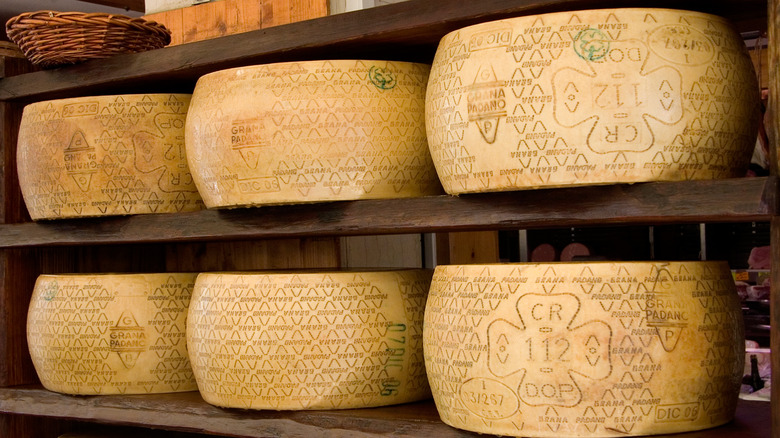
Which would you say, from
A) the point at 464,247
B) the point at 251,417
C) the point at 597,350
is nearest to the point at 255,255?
the point at 464,247

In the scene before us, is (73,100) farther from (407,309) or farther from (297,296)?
(407,309)

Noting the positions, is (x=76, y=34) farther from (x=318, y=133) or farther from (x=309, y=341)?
(x=309, y=341)

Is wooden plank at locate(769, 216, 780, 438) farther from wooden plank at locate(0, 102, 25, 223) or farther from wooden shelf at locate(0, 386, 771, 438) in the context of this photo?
wooden plank at locate(0, 102, 25, 223)

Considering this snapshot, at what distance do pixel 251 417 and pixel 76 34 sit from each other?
0.97 m

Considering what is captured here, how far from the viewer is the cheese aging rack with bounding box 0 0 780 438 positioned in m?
1.48

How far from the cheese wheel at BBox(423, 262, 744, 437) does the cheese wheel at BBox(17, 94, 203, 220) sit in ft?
2.88

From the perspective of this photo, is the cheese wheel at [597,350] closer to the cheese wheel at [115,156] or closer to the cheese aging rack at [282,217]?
the cheese aging rack at [282,217]

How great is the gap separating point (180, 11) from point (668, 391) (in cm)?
161

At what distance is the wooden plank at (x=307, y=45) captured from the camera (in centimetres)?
163

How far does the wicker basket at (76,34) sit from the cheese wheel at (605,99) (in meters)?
0.98

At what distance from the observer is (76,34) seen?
221cm

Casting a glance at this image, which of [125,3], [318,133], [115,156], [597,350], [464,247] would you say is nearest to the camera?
[597,350]

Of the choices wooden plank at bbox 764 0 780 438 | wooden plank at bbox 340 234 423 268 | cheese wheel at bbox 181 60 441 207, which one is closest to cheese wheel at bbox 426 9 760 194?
wooden plank at bbox 764 0 780 438

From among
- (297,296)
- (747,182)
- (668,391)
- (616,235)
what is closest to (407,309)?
(297,296)
